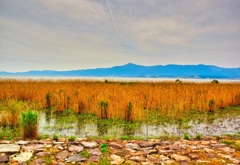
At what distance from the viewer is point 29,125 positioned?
6.13 m

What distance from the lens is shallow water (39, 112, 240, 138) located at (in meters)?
7.55

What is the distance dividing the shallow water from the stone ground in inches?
Result: 64.1

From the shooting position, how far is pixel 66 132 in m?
7.68

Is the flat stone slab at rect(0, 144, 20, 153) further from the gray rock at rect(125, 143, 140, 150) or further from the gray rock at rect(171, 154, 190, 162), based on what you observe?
the gray rock at rect(171, 154, 190, 162)

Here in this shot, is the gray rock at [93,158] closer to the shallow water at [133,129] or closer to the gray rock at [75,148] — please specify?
the gray rock at [75,148]

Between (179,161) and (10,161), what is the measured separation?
3.13m

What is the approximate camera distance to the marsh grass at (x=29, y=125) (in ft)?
19.9

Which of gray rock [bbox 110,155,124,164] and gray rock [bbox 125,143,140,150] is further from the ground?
gray rock [bbox 125,143,140,150]

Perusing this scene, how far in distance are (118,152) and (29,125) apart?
2530 mm

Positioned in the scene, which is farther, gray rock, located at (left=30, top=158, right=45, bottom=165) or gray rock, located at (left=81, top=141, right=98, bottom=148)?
gray rock, located at (left=81, top=141, right=98, bottom=148)

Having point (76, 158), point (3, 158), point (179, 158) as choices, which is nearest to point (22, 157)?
point (3, 158)

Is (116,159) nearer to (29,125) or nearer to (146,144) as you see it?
(146,144)

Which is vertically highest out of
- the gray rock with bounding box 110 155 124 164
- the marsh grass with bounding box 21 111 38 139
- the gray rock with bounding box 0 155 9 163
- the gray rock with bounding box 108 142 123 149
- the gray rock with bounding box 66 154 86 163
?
the marsh grass with bounding box 21 111 38 139

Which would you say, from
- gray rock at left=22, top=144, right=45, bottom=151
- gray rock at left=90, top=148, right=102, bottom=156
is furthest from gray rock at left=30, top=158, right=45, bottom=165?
gray rock at left=90, top=148, right=102, bottom=156
